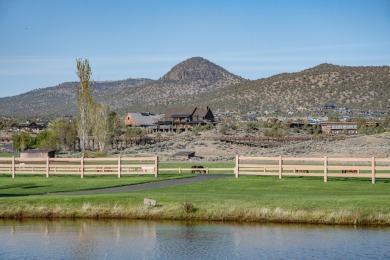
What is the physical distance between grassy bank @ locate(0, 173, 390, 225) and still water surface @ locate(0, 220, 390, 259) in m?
0.82

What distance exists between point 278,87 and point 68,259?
16750 centimetres

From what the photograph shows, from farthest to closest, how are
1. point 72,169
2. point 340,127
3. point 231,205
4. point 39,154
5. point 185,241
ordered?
point 340,127 → point 39,154 → point 72,169 → point 231,205 → point 185,241

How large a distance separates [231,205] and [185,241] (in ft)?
18.0

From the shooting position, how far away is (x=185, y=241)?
1004 inches

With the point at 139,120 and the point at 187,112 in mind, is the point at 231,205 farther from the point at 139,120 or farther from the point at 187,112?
the point at 139,120

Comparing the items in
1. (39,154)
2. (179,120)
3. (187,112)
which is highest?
(187,112)

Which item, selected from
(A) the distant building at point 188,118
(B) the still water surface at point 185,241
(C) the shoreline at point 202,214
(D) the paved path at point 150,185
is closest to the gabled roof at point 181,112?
(A) the distant building at point 188,118

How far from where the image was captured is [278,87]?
187 meters

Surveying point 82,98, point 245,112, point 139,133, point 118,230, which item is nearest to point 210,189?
point 118,230

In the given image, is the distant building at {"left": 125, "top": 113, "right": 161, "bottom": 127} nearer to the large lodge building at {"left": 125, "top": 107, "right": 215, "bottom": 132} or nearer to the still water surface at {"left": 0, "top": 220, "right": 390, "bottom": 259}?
the large lodge building at {"left": 125, "top": 107, "right": 215, "bottom": 132}

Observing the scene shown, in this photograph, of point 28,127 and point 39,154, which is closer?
point 39,154

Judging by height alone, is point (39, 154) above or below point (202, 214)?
above

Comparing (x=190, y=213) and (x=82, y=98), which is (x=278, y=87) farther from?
(x=190, y=213)

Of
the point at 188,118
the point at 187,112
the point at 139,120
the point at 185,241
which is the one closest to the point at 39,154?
the point at 185,241
